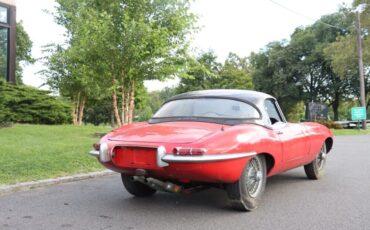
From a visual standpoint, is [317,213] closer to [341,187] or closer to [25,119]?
[341,187]

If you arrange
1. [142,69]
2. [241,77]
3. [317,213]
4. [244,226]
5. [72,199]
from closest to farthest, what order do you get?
[244,226]
[317,213]
[72,199]
[142,69]
[241,77]

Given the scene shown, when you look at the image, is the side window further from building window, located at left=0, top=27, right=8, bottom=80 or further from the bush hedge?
building window, located at left=0, top=27, right=8, bottom=80

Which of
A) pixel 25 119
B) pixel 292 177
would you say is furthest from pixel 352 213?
pixel 25 119

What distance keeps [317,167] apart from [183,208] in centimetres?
306

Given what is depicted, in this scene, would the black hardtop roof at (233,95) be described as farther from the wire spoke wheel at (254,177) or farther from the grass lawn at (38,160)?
the grass lawn at (38,160)

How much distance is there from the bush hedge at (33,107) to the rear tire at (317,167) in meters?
11.2

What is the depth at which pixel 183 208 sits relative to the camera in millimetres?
4859

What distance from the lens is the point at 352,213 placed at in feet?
15.3

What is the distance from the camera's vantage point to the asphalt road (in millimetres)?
4199

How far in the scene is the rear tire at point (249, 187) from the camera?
4.56 m

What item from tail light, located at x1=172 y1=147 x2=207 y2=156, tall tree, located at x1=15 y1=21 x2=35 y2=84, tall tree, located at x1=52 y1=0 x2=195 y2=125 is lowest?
tail light, located at x1=172 y1=147 x2=207 y2=156

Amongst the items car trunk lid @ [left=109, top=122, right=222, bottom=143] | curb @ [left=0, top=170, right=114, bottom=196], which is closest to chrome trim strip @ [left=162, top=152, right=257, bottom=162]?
car trunk lid @ [left=109, top=122, right=222, bottom=143]

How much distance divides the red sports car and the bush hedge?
10947 mm

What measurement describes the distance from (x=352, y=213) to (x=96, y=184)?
3756 millimetres
